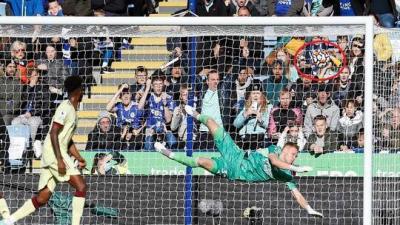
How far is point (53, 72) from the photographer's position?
1388cm

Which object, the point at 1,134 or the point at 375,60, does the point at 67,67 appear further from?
the point at 375,60

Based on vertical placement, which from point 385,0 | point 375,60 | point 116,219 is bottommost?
point 116,219

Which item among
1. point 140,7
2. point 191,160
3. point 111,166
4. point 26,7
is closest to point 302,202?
point 191,160

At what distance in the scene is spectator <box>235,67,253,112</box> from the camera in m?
13.5

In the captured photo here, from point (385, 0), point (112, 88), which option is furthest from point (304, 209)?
point (385, 0)

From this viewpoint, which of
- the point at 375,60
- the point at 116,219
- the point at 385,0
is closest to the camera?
the point at 375,60

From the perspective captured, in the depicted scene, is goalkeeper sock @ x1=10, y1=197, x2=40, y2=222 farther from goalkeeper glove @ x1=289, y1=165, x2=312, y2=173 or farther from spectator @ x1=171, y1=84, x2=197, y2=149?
goalkeeper glove @ x1=289, y1=165, x2=312, y2=173

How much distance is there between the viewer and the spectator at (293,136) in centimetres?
1345

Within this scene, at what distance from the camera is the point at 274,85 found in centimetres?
1356

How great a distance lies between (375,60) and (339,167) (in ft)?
4.07

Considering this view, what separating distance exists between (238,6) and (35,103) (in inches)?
154

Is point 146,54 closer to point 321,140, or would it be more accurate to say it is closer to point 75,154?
point 75,154

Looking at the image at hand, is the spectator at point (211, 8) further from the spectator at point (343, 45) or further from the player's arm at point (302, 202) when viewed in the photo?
the player's arm at point (302, 202)

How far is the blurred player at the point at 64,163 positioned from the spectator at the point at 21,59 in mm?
775
